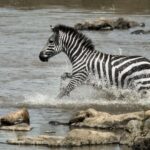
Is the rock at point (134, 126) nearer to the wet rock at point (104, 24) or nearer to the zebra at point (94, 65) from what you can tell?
the zebra at point (94, 65)

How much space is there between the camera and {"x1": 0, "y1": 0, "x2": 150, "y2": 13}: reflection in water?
41219 millimetres

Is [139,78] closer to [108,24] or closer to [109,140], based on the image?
[109,140]

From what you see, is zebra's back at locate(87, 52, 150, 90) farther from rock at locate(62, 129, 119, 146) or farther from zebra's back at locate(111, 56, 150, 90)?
rock at locate(62, 129, 119, 146)

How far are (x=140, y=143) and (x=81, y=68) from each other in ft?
19.7

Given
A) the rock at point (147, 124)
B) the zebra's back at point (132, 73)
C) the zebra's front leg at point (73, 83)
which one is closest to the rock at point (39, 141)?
the rock at point (147, 124)

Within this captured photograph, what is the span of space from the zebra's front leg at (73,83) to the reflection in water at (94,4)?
23.3 metres

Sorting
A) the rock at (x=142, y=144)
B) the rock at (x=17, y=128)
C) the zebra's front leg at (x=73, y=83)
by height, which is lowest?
the rock at (x=142, y=144)

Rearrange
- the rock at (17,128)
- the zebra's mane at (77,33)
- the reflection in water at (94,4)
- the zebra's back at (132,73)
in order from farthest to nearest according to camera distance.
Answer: the reflection in water at (94,4) < the zebra's mane at (77,33) < the zebra's back at (132,73) < the rock at (17,128)

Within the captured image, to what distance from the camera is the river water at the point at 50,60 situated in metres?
15.7

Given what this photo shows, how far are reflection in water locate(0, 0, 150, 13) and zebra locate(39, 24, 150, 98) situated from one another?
22.8 metres

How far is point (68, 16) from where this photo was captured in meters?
36.7

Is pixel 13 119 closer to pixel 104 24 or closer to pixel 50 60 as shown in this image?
pixel 50 60

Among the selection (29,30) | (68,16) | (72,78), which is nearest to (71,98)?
(72,78)

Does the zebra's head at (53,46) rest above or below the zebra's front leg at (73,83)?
above
